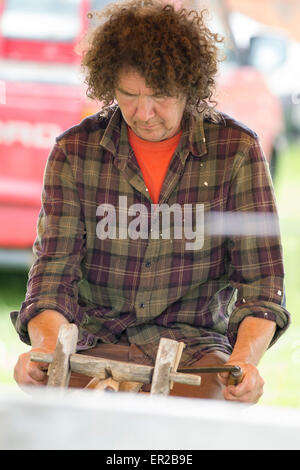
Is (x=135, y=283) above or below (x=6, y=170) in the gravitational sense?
below

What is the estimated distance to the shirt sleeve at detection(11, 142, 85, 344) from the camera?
5.74 ft

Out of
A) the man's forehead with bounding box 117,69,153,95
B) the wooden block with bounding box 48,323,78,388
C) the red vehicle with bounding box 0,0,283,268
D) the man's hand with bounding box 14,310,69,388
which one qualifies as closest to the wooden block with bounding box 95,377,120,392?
the wooden block with bounding box 48,323,78,388

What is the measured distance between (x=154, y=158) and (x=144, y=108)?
0.66ft

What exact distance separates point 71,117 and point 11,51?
63cm

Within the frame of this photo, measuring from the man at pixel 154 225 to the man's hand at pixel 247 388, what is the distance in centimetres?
10

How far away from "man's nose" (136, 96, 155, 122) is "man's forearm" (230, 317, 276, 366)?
0.51m

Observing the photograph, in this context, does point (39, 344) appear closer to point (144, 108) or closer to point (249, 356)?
point (249, 356)

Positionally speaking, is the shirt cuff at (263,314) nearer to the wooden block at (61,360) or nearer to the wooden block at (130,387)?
the wooden block at (130,387)

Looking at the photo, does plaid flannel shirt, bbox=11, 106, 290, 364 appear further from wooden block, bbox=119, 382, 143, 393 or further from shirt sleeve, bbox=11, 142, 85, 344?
wooden block, bbox=119, 382, 143, 393

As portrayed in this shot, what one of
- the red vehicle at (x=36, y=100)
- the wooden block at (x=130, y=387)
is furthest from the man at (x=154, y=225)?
the red vehicle at (x=36, y=100)

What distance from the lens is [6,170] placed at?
3.18 metres

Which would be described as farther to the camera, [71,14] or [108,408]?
[71,14]

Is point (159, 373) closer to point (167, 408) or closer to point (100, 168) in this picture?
point (167, 408)

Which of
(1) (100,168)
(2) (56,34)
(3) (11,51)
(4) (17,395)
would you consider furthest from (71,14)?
(4) (17,395)
